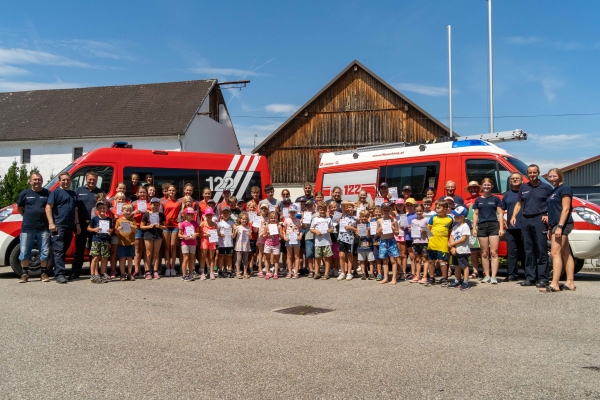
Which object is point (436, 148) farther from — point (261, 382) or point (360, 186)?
point (261, 382)

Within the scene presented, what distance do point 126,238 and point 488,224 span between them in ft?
22.0

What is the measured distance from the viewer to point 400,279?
34.4 feet

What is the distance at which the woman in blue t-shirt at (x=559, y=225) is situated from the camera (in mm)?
8617

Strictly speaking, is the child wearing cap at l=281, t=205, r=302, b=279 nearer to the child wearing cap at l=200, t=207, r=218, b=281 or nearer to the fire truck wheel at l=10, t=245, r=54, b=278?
the child wearing cap at l=200, t=207, r=218, b=281

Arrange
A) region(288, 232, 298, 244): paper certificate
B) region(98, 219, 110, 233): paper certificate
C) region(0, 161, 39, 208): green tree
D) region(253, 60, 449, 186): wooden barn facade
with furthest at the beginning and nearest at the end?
1. region(253, 60, 449, 186): wooden barn facade
2. region(0, 161, 39, 208): green tree
3. region(288, 232, 298, 244): paper certificate
4. region(98, 219, 110, 233): paper certificate

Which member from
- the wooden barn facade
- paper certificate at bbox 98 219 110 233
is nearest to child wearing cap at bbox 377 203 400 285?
paper certificate at bbox 98 219 110 233

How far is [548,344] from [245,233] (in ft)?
22.1

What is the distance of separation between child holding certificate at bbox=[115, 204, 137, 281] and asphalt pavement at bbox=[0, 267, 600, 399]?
1.64 m

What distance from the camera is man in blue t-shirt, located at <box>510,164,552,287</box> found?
909 centimetres

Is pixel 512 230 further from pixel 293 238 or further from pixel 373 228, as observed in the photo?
pixel 293 238

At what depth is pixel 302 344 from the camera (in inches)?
217

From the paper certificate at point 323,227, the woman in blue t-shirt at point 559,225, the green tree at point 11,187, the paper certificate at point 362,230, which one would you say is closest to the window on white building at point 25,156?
the green tree at point 11,187

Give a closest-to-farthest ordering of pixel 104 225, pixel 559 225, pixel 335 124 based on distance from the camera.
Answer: pixel 559 225 → pixel 104 225 → pixel 335 124

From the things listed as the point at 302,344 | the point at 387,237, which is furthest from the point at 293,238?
the point at 302,344
